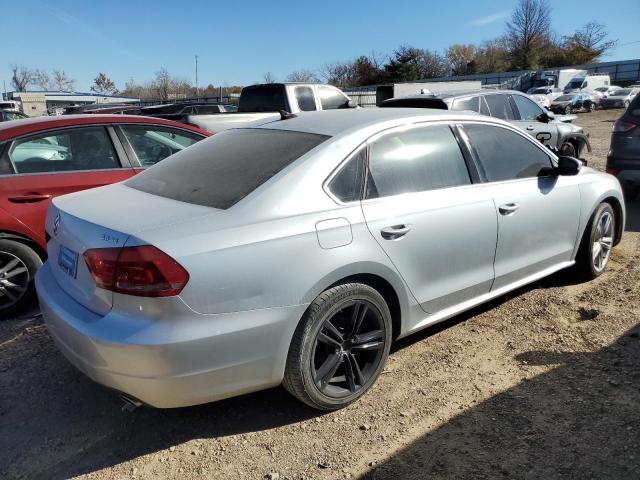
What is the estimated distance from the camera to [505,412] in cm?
280

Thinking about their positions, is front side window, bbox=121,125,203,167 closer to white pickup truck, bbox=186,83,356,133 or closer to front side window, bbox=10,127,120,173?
front side window, bbox=10,127,120,173

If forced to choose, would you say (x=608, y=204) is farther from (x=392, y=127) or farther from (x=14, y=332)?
(x=14, y=332)

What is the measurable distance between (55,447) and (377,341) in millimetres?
1781

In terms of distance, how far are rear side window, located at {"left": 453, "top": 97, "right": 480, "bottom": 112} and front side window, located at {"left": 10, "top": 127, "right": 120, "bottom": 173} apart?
5.05 m

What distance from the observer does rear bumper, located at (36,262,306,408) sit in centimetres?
223

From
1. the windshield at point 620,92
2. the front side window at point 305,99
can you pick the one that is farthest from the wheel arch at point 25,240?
the windshield at point 620,92

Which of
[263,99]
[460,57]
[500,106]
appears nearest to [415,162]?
[500,106]

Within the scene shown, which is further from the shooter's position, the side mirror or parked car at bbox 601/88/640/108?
parked car at bbox 601/88/640/108

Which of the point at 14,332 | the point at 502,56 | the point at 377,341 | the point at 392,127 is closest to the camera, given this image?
the point at 377,341

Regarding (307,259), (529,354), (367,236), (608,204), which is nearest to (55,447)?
(307,259)

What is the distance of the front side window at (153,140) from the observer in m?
4.86

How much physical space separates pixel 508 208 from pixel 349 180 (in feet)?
4.38

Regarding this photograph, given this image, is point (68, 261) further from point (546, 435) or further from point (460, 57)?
point (460, 57)

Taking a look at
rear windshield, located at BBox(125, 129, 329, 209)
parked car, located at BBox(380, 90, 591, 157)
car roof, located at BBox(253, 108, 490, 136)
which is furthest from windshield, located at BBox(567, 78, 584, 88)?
rear windshield, located at BBox(125, 129, 329, 209)
